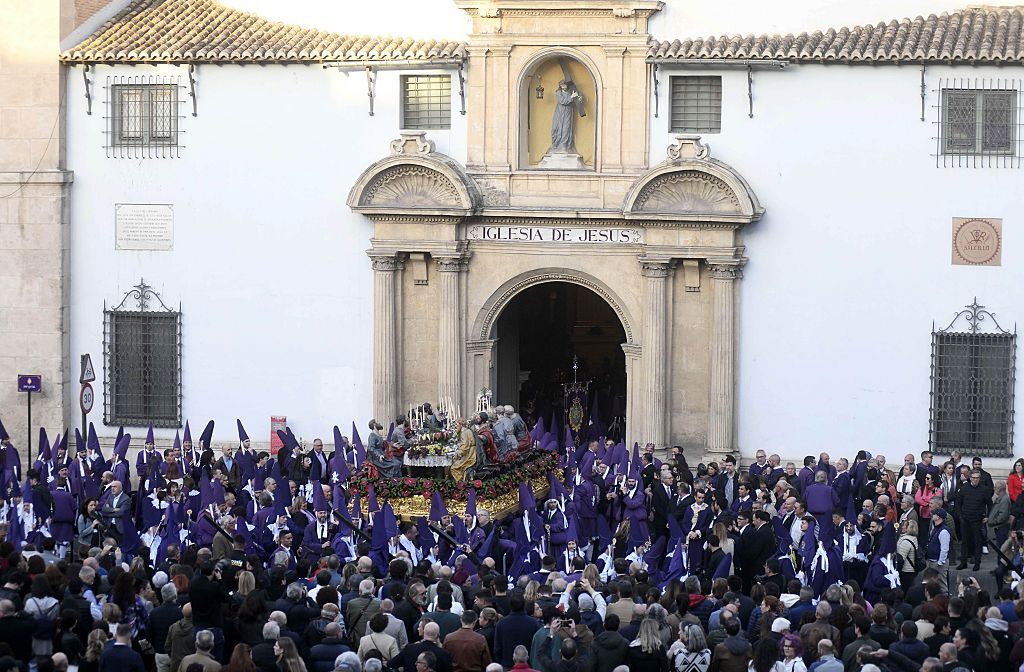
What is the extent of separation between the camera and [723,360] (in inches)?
1256

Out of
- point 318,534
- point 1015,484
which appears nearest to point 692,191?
point 1015,484

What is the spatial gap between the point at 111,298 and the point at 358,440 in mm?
6031

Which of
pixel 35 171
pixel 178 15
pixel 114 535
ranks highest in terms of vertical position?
pixel 178 15

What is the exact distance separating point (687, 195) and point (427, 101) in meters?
4.73

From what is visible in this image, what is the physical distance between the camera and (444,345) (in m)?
32.9

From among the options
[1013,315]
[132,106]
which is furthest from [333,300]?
[1013,315]

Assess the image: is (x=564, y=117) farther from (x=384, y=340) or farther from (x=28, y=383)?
(x=28, y=383)

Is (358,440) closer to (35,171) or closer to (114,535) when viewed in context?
(114,535)

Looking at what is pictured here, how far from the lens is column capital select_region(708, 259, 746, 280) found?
31.7m

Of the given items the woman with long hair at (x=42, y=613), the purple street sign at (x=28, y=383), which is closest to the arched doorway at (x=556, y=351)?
the purple street sign at (x=28, y=383)

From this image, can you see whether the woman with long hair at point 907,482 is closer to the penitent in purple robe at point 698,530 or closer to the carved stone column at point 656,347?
the penitent in purple robe at point 698,530

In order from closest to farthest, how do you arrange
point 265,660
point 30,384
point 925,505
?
point 265,660, point 925,505, point 30,384

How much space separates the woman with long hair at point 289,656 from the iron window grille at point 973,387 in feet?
54.7

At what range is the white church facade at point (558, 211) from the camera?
102 ft
